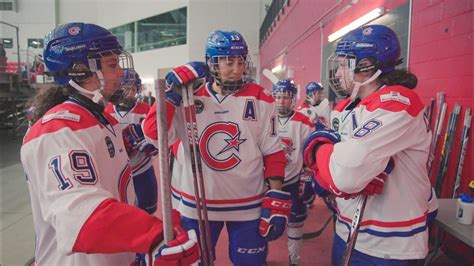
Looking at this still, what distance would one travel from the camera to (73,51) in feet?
3.99

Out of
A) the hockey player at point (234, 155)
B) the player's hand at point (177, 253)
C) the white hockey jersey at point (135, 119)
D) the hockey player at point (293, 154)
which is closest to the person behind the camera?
the player's hand at point (177, 253)

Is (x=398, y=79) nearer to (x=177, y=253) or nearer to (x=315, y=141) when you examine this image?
(x=315, y=141)

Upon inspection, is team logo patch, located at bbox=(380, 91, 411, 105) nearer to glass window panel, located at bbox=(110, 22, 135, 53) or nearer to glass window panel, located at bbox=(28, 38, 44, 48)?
glass window panel, located at bbox=(28, 38, 44, 48)

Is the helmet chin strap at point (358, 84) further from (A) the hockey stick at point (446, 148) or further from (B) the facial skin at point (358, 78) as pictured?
(A) the hockey stick at point (446, 148)

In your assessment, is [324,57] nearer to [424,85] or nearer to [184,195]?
[424,85]

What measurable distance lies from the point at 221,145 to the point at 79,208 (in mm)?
925

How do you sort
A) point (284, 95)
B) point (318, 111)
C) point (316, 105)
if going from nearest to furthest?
point (284, 95) < point (318, 111) < point (316, 105)

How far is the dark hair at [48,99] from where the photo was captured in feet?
4.18

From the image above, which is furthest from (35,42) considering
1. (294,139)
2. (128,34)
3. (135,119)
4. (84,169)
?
(84,169)

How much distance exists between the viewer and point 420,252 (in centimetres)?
138

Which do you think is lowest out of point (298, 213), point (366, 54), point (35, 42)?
point (298, 213)

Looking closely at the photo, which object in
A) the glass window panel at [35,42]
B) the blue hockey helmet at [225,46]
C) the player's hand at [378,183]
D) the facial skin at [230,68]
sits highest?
the glass window panel at [35,42]

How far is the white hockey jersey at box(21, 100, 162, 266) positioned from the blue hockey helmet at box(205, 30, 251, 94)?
2.65 feet

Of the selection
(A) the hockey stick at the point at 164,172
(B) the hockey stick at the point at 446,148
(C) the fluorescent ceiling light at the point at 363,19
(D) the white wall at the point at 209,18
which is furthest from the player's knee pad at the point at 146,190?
(D) the white wall at the point at 209,18
